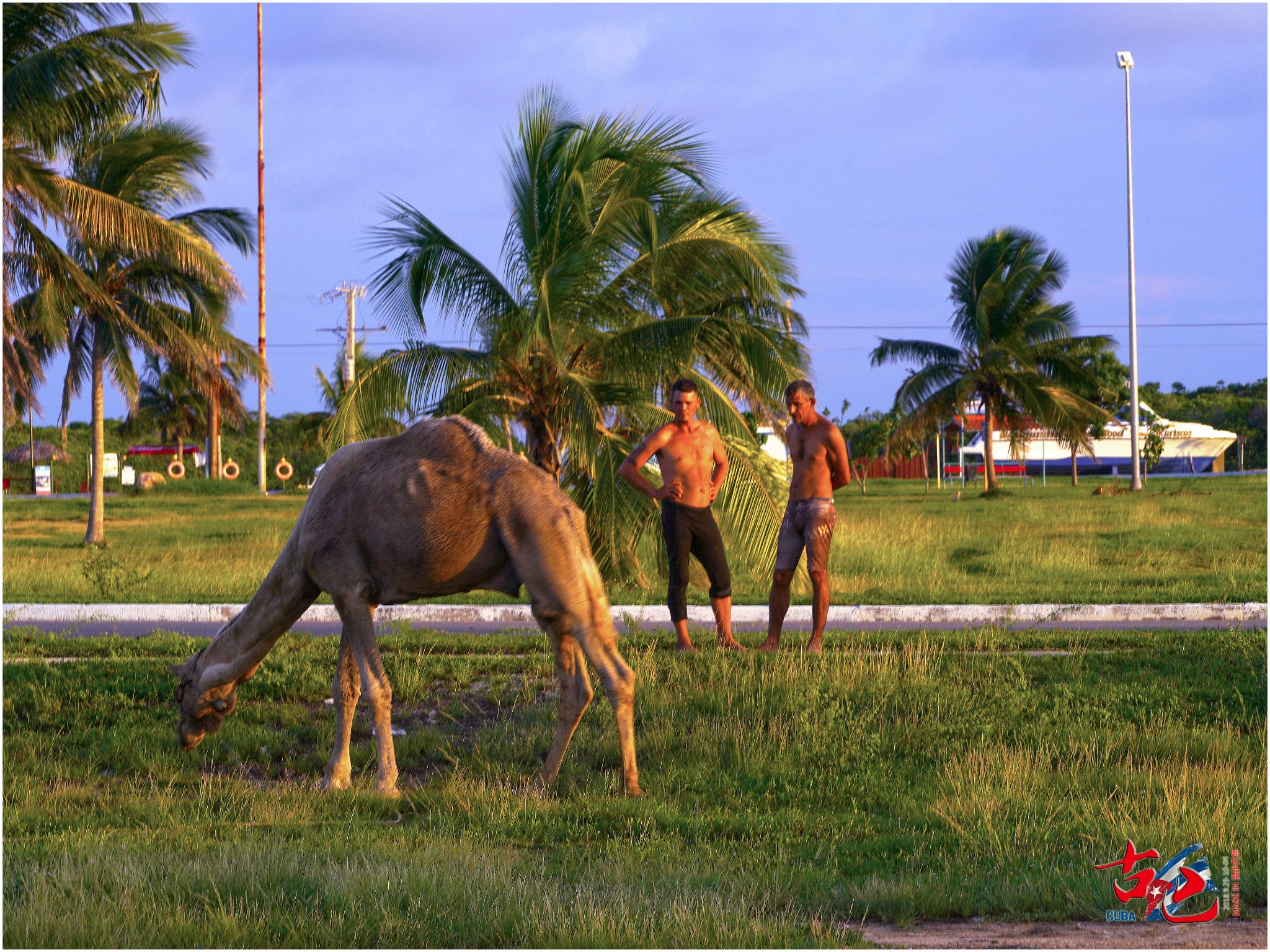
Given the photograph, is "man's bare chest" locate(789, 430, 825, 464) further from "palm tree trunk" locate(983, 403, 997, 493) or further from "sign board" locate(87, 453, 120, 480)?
"sign board" locate(87, 453, 120, 480)

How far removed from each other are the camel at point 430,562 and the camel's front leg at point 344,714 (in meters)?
0.01

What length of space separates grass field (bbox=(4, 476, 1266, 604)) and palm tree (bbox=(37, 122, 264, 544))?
3.56 m

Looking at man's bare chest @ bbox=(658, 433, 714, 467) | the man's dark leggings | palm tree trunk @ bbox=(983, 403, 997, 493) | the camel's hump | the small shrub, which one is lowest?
the small shrub

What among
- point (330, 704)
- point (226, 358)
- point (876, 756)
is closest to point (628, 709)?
point (876, 756)

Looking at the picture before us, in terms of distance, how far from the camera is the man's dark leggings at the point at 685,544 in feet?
30.4

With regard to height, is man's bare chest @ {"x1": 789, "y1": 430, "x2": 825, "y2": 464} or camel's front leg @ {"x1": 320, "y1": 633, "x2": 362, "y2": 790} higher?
man's bare chest @ {"x1": 789, "y1": 430, "x2": 825, "y2": 464}

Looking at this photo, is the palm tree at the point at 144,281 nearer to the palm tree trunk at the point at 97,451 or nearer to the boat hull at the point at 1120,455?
the palm tree trunk at the point at 97,451

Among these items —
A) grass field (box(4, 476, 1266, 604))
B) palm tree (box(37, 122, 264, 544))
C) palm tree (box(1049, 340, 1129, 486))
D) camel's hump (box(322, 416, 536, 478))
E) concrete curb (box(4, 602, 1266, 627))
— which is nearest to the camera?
camel's hump (box(322, 416, 536, 478))

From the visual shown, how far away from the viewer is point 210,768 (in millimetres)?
7020

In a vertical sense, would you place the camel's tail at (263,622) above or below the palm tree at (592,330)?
below

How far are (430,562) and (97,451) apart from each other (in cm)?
2197

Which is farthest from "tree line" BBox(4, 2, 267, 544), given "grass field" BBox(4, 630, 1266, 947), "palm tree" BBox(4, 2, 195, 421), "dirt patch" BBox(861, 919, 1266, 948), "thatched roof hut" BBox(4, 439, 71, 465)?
"thatched roof hut" BBox(4, 439, 71, 465)

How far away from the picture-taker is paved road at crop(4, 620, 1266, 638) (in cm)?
1088

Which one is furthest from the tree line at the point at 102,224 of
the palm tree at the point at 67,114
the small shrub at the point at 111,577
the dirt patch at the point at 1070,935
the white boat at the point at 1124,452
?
the white boat at the point at 1124,452
